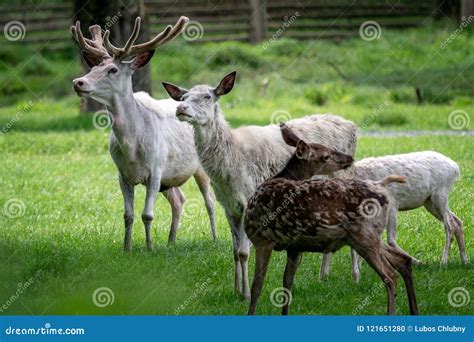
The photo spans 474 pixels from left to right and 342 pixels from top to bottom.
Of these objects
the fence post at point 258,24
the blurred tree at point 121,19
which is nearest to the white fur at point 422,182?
A: the blurred tree at point 121,19

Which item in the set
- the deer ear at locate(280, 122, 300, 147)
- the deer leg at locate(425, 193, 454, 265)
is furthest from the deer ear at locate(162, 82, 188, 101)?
the deer leg at locate(425, 193, 454, 265)

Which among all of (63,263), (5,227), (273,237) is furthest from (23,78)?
(273,237)

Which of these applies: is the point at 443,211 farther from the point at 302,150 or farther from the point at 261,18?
the point at 261,18

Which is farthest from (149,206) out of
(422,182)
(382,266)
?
(382,266)

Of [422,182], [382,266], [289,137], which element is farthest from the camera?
[422,182]

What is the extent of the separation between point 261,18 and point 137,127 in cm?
1580

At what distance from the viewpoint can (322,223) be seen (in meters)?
6.68

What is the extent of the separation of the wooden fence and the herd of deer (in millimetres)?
14515

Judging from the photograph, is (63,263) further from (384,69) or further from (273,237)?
(384,69)

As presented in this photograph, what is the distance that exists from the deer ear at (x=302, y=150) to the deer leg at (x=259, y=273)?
2.60ft

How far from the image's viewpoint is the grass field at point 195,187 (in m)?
7.48

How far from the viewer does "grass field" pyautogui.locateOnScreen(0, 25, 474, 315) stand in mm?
7480

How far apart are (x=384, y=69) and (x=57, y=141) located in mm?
7841

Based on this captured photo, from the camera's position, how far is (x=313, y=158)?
739 cm
